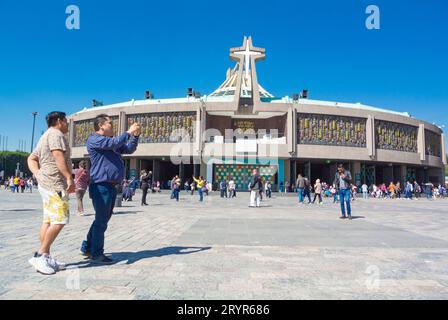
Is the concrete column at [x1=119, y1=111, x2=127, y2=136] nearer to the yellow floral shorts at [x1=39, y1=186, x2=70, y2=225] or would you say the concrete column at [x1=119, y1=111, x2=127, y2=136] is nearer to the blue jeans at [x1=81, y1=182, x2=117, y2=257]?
the blue jeans at [x1=81, y1=182, x2=117, y2=257]

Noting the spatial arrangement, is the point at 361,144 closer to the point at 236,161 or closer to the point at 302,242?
the point at 236,161

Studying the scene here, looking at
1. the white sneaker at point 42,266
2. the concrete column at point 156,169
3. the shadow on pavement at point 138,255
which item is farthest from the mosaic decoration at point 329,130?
the white sneaker at point 42,266

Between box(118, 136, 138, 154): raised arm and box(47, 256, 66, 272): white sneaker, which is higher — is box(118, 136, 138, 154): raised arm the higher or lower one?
the higher one

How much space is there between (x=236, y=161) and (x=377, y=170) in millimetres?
23072

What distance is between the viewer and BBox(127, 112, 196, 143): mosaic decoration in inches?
1513

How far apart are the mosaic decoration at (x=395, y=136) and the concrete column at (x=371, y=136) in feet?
4.10

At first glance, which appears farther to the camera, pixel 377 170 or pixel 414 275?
pixel 377 170

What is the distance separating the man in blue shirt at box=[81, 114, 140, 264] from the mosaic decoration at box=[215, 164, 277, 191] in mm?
34760

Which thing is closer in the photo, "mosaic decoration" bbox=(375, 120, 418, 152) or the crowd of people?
the crowd of people

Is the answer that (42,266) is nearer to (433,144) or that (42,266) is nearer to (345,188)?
(345,188)

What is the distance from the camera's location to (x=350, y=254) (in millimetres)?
4711

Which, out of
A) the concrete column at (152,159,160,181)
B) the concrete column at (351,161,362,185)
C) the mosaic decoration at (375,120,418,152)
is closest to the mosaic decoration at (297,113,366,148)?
the concrete column at (351,161,362,185)

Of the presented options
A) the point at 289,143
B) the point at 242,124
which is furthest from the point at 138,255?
the point at 242,124
